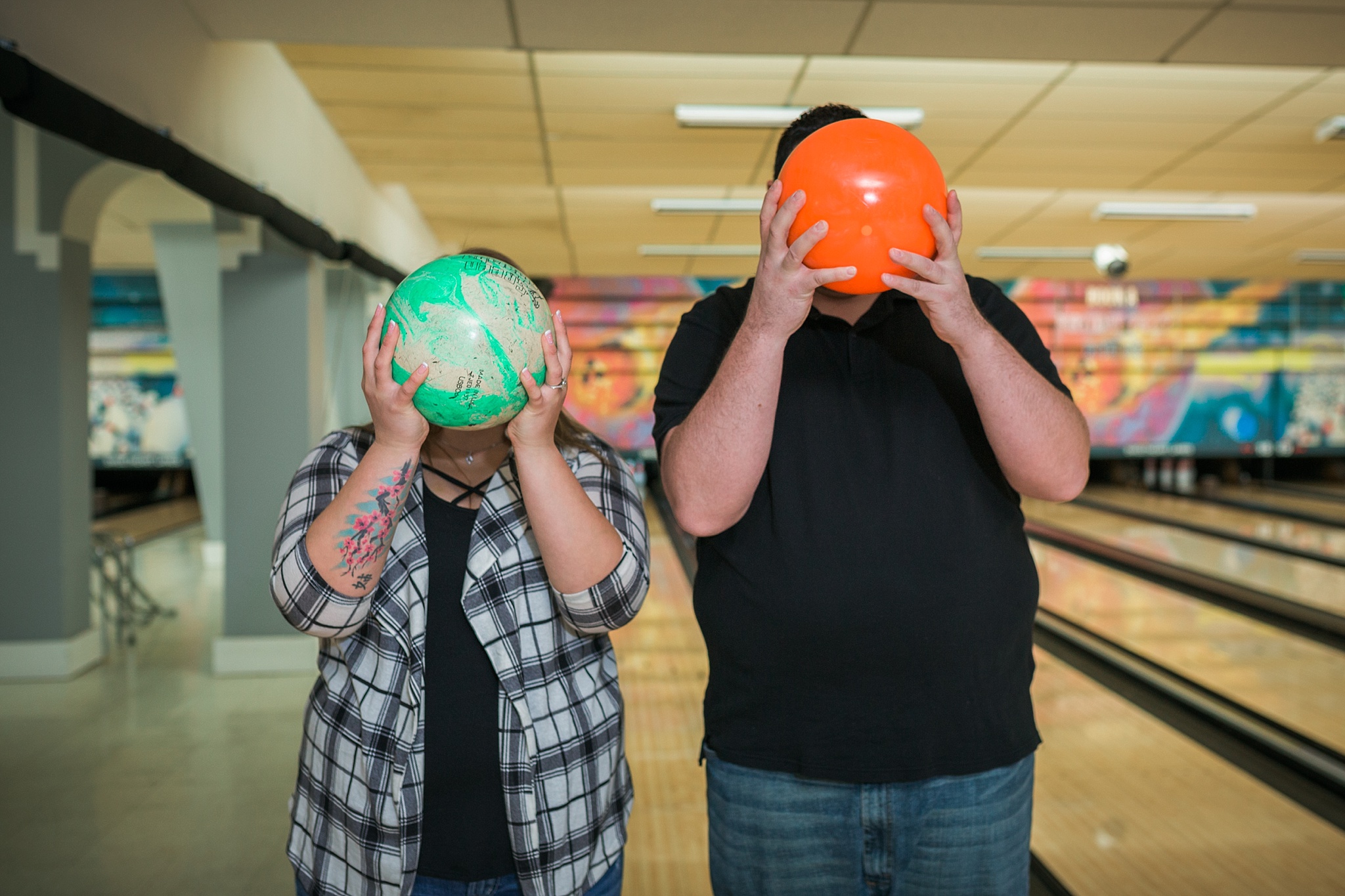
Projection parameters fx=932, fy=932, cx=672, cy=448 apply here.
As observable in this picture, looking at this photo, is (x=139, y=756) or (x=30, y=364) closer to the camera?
(x=139, y=756)

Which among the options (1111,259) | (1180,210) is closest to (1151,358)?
(1111,259)

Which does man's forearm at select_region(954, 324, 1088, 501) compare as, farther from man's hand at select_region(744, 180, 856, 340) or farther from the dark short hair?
the dark short hair

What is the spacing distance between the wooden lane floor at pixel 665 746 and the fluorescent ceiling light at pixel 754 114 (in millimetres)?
2231

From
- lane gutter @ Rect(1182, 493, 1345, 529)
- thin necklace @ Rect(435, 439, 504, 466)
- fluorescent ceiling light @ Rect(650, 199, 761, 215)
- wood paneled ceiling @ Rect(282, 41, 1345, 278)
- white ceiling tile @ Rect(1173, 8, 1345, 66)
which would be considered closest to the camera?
thin necklace @ Rect(435, 439, 504, 466)

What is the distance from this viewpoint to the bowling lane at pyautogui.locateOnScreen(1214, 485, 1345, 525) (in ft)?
25.4

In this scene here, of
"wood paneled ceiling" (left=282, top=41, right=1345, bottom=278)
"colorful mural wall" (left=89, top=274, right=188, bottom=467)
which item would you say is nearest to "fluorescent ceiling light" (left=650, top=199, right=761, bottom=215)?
"wood paneled ceiling" (left=282, top=41, right=1345, bottom=278)

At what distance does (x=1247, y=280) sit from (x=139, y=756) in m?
10.5

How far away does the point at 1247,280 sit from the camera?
381 inches

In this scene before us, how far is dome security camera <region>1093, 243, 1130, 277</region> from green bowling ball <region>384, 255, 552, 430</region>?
7.35 m

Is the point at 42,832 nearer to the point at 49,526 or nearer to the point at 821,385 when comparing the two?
the point at 49,526

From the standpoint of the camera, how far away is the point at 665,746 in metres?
3.03

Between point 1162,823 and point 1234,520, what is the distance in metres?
6.10

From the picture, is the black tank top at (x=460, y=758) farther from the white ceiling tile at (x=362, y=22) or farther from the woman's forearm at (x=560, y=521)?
the white ceiling tile at (x=362, y=22)

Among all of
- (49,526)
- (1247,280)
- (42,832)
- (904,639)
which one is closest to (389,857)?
(904,639)
